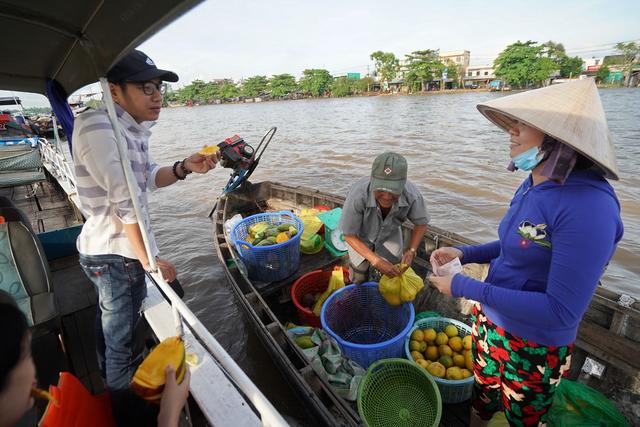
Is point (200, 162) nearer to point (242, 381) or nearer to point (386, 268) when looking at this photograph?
point (242, 381)

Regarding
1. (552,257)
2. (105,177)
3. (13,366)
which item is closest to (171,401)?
(13,366)

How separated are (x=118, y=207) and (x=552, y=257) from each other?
2.17 metres

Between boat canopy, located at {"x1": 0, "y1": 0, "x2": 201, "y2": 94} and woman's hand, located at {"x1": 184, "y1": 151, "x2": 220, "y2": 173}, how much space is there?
0.76 meters

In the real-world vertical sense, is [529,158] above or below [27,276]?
above

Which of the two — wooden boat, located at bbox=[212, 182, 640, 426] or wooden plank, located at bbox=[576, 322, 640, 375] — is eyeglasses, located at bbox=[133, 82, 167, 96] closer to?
wooden boat, located at bbox=[212, 182, 640, 426]

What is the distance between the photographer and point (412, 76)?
6281cm

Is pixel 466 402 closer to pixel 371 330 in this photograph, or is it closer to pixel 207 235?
pixel 371 330

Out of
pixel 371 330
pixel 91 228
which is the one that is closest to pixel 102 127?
pixel 91 228

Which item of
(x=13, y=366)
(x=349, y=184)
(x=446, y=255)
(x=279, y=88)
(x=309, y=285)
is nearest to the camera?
(x=13, y=366)

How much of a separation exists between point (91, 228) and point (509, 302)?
233cm

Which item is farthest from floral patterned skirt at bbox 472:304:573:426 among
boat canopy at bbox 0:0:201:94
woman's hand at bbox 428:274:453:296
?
Result: boat canopy at bbox 0:0:201:94

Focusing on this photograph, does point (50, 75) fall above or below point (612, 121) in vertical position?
above

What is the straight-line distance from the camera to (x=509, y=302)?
5.11ft

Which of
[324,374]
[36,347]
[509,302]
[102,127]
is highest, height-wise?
[102,127]
